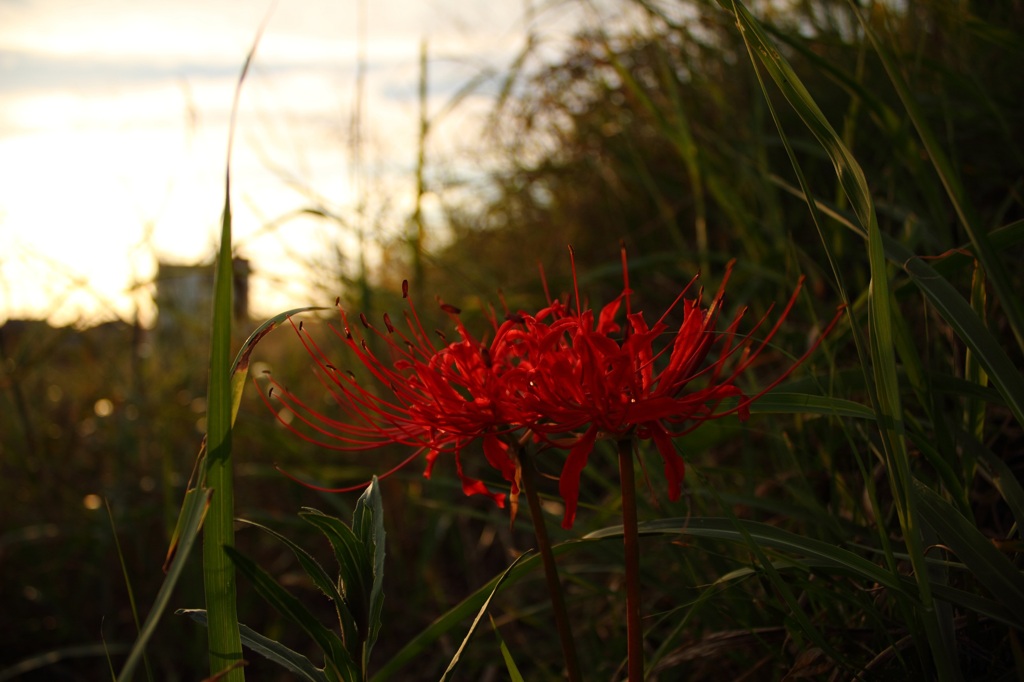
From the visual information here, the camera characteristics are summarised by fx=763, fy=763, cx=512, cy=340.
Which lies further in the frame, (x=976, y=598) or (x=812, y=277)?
(x=812, y=277)

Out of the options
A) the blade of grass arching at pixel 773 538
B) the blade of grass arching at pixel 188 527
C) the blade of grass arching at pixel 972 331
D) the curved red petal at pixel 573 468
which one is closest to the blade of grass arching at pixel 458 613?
the blade of grass arching at pixel 773 538

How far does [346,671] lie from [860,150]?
6.33 ft

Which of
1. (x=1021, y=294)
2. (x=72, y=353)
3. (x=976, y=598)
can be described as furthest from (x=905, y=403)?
(x=72, y=353)

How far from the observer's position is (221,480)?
680mm

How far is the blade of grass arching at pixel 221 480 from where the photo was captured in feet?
2.16

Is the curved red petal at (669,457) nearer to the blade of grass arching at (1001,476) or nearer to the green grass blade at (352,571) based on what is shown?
the green grass blade at (352,571)

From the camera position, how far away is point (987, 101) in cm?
133

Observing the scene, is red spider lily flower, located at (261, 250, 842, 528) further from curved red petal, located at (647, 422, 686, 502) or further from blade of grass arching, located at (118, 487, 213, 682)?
blade of grass arching, located at (118, 487, 213, 682)

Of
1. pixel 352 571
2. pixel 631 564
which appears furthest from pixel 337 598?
pixel 631 564

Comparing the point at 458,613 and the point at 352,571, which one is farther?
the point at 458,613

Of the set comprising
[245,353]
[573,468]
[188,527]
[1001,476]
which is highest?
[245,353]

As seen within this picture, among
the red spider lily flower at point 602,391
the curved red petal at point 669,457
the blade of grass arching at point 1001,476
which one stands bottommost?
the blade of grass arching at point 1001,476

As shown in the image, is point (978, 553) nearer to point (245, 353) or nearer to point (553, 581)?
point (553, 581)

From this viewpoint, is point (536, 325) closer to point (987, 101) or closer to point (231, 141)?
point (231, 141)
